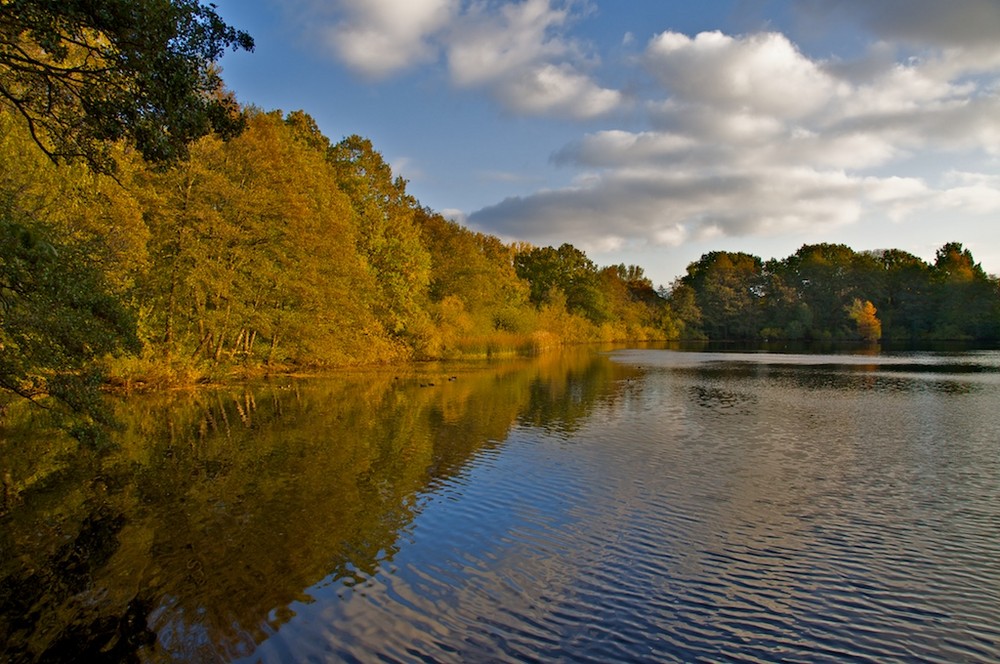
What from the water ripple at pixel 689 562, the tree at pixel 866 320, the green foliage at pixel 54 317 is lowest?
the water ripple at pixel 689 562

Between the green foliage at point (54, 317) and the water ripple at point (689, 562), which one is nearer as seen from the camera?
the water ripple at point (689, 562)

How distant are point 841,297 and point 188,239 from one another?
134509mm

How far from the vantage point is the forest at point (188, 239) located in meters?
9.02

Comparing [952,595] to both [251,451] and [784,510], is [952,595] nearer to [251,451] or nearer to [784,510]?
[784,510]

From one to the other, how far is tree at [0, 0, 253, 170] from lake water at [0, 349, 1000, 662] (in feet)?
22.0

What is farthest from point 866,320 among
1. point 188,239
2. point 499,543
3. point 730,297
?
point 499,543

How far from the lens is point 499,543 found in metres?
11.2

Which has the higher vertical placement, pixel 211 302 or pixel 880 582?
pixel 211 302

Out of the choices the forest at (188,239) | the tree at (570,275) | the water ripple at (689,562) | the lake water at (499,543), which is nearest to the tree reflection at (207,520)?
the lake water at (499,543)

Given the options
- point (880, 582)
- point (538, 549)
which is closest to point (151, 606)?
point (538, 549)

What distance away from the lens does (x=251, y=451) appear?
701 inches

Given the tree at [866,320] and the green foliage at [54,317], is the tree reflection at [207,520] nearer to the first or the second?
the green foliage at [54,317]

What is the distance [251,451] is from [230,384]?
16.7 metres

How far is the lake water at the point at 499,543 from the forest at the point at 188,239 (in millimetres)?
2903
